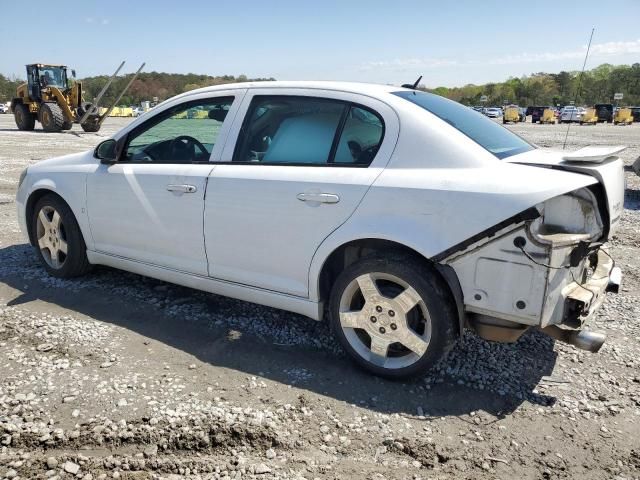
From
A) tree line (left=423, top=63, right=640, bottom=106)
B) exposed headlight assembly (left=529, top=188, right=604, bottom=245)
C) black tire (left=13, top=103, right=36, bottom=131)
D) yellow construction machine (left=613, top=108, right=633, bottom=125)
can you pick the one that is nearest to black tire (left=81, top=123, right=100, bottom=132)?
black tire (left=13, top=103, right=36, bottom=131)

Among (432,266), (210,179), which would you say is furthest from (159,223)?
(432,266)

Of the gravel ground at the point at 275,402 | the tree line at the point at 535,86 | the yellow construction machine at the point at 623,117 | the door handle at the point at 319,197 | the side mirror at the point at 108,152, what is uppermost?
the tree line at the point at 535,86

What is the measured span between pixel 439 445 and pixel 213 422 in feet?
3.85

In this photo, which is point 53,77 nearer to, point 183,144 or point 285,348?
point 183,144

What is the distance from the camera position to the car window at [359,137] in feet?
10.4

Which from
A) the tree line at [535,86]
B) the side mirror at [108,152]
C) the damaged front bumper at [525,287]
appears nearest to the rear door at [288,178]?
the damaged front bumper at [525,287]

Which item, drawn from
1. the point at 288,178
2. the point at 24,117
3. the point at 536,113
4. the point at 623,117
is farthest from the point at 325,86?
the point at 536,113

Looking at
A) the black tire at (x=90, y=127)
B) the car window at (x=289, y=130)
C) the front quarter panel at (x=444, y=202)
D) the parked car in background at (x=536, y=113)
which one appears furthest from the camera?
the parked car in background at (x=536, y=113)

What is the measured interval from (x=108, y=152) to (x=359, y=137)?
7.41 feet

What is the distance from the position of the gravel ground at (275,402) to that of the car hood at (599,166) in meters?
1.09

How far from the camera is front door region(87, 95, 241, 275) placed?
3766 mm

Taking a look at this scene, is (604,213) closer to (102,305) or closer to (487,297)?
(487,297)

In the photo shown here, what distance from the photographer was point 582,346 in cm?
286

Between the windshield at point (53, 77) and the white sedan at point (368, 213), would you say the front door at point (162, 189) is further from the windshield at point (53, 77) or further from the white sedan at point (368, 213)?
the windshield at point (53, 77)
